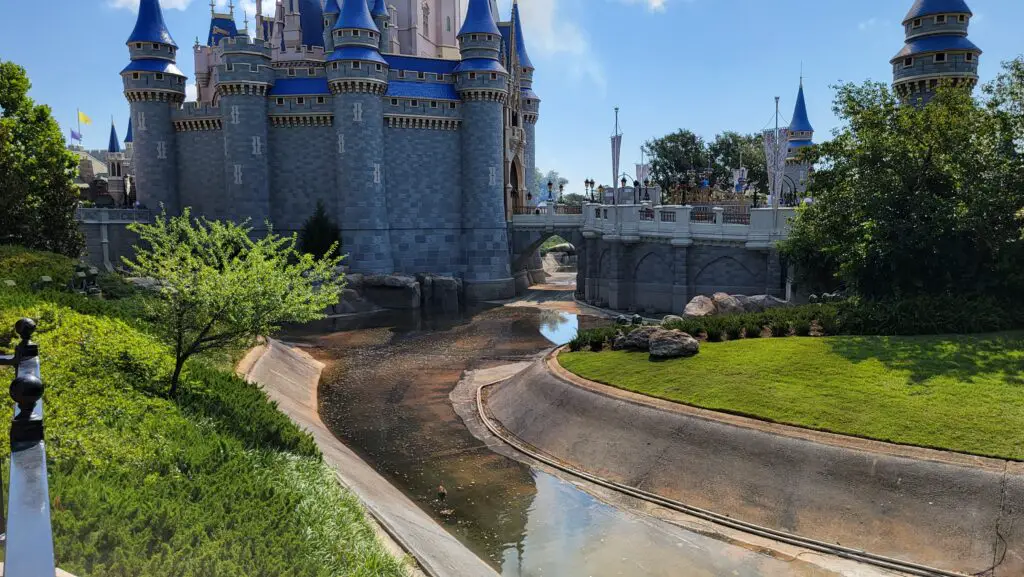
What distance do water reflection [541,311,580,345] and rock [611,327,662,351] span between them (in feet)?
46.2

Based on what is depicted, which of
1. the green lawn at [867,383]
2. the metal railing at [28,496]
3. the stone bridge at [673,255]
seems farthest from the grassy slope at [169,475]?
the stone bridge at [673,255]

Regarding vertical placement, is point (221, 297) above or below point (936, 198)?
below

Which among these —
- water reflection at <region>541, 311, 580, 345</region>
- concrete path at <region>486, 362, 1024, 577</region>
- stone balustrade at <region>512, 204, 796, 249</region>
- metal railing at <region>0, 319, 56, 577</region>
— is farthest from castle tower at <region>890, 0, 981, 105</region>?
metal railing at <region>0, 319, 56, 577</region>

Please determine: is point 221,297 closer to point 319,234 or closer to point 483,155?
point 319,234

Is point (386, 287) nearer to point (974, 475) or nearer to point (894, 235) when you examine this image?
point (894, 235)

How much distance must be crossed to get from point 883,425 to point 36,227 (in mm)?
34261

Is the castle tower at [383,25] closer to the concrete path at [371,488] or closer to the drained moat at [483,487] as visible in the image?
the drained moat at [483,487]

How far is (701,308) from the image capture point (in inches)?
1172

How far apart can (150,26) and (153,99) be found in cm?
569

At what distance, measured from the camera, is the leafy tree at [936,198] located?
22.4m

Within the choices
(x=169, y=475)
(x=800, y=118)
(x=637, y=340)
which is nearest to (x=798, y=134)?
(x=800, y=118)

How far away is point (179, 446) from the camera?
42.1 ft

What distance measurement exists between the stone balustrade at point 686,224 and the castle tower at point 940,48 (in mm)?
12439

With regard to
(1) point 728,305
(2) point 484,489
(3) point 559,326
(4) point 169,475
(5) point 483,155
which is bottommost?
(2) point 484,489
